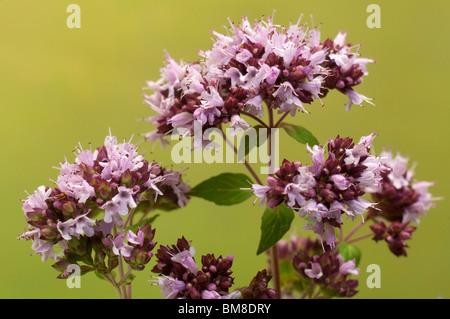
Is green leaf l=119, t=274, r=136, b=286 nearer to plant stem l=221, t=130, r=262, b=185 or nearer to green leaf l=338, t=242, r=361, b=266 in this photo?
plant stem l=221, t=130, r=262, b=185

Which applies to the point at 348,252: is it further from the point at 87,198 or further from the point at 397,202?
the point at 87,198

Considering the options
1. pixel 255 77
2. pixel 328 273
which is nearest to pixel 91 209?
pixel 255 77

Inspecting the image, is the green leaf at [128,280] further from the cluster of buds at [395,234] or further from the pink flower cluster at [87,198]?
the cluster of buds at [395,234]

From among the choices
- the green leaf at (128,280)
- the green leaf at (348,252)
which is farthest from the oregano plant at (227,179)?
the green leaf at (348,252)

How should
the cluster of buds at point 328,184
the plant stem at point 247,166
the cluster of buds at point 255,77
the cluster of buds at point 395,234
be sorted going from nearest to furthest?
the cluster of buds at point 328,184 → the cluster of buds at point 255,77 → the plant stem at point 247,166 → the cluster of buds at point 395,234
